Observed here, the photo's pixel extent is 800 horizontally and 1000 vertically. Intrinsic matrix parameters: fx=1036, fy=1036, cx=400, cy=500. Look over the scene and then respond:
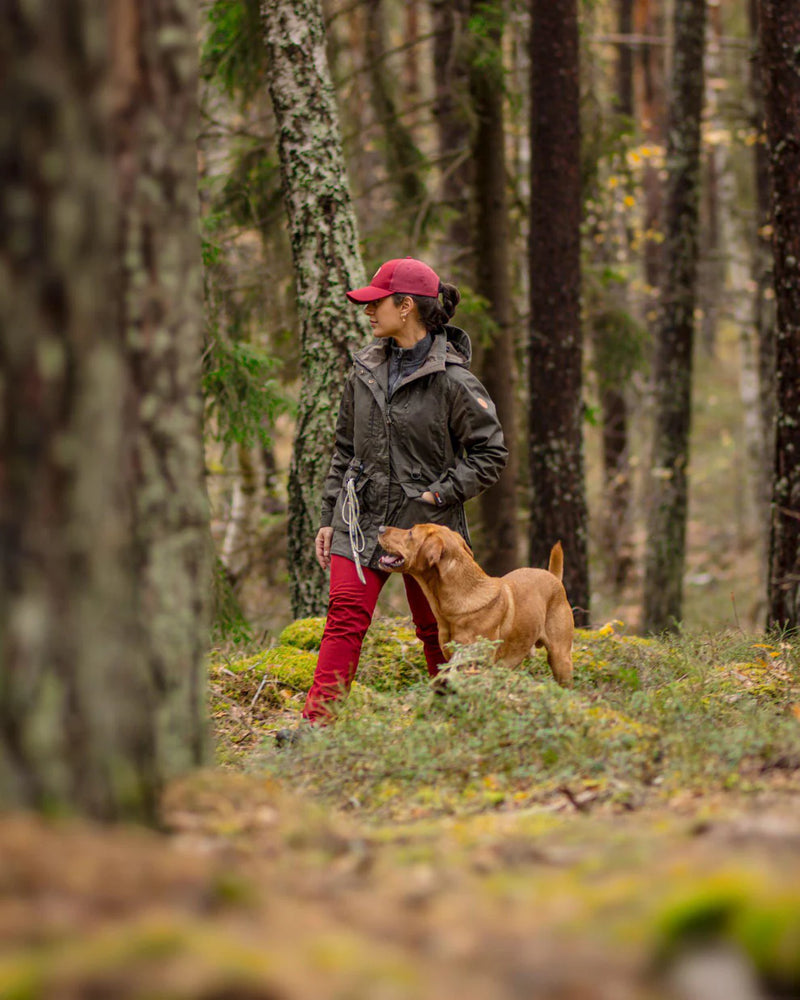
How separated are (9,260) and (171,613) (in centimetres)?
119

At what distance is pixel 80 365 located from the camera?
2.63 metres

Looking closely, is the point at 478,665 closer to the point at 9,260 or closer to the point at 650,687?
the point at 650,687

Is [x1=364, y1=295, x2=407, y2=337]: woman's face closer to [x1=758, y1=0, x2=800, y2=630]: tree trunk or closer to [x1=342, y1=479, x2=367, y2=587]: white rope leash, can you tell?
[x1=342, y1=479, x2=367, y2=587]: white rope leash

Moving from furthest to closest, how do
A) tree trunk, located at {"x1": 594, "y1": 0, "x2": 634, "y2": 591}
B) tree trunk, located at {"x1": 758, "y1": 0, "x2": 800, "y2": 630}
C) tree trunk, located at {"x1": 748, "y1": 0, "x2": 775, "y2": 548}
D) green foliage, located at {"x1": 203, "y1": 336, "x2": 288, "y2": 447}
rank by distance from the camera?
tree trunk, located at {"x1": 594, "y1": 0, "x2": 634, "y2": 591} → tree trunk, located at {"x1": 748, "y1": 0, "x2": 775, "y2": 548} → green foliage, located at {"x1": 203, "y1": 336, "x2": 288, "y2": 447} → tree trunk, located at {"x1": 758, "y1": 0, "x2": 800, "y2": 630}

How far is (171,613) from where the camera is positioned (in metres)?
3.22

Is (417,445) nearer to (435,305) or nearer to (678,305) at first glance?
(435,305)

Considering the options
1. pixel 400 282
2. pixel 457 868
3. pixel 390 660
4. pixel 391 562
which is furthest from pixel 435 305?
pixel 457 868

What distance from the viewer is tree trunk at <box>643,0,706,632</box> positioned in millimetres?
14133

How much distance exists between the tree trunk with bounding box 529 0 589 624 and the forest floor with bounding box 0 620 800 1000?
17.3 ft

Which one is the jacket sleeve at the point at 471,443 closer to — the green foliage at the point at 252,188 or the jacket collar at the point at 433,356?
the jacket collar at the point at 433,356

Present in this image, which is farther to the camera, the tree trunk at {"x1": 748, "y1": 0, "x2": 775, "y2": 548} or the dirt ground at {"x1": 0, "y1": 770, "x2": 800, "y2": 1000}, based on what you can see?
the tree trunk at {"x1": 748, "y1": 0, "x2": 775, "y2": 548}

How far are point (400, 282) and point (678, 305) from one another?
9.50 m

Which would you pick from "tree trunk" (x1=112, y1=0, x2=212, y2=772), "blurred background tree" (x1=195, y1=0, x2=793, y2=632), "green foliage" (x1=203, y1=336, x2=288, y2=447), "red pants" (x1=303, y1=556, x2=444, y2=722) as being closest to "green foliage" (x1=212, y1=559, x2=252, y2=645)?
"blurred background tree" (x1=195, y1=0, x2=793, y2=632)

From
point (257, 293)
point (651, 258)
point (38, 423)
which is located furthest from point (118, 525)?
point (651, 258)
